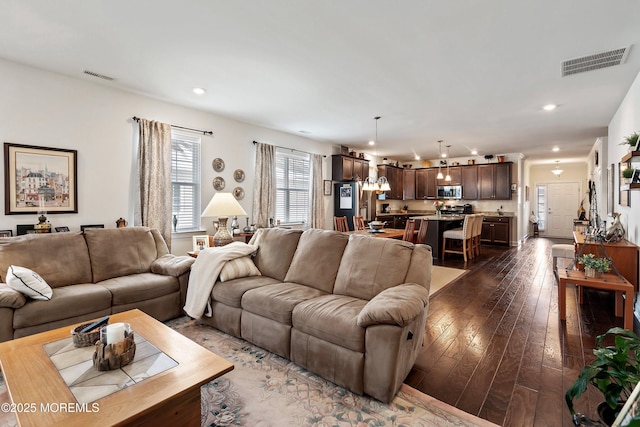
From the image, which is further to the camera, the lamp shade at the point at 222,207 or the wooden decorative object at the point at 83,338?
the lamp shade at the point at 222,207

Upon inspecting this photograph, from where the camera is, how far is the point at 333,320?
6.79ft

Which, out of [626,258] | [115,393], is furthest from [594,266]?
[115,393]

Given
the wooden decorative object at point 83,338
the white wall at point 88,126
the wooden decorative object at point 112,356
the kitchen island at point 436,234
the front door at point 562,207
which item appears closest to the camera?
the wooden decorative object at point 112,356

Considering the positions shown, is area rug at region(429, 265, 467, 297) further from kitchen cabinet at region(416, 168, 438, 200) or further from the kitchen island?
kitchen cabinet at region(416, 168, 438, 200)

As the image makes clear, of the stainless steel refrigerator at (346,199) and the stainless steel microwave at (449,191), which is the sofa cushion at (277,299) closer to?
the stainless steel refrigerator at (346,199)

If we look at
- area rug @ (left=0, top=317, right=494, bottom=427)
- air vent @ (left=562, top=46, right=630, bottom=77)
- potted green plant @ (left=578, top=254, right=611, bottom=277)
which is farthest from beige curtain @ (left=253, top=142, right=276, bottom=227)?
potted green plant @ (left=578, top=254, right=611, bottom=277)

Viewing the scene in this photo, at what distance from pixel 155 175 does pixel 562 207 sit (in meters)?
12.6

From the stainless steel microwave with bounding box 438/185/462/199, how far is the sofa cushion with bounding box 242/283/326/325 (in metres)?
7.97

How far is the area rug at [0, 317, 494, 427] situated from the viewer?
173 cm

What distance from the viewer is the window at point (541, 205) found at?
11.1 meters

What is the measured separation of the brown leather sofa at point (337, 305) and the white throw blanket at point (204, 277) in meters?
0.09

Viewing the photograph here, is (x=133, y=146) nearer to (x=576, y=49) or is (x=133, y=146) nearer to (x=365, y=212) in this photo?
(x=576, y=49)

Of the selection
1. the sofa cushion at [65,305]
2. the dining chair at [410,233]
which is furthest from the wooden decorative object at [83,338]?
the dining chair at [410,233]

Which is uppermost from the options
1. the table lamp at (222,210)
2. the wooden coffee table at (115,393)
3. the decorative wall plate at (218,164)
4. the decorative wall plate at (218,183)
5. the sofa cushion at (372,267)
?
the decorative wall plate at (218,164)
